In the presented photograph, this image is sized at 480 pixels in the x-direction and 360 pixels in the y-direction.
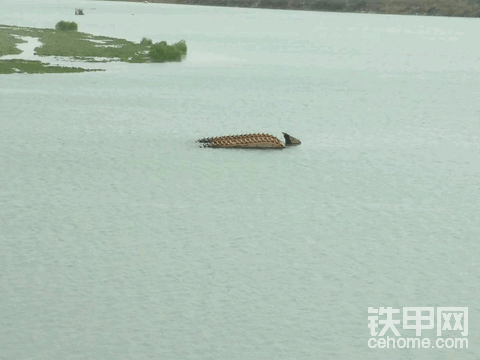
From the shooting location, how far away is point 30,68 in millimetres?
62719

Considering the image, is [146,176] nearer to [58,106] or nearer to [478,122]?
[58,106]

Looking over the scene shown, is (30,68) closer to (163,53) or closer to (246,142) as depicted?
(163,53)

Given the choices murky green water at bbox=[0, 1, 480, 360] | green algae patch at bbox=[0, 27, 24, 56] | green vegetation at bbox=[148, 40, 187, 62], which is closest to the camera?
murky green water at bbox=[0, 1, 480, 360]

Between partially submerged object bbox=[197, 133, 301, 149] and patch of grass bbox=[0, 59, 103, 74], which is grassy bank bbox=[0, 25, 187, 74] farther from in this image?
partially submerged object bbox=[197, 133, 301, 149]

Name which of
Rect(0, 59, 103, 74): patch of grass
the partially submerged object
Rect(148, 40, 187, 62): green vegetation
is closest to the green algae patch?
Rect(0, 59, 103, 74): patch of grass

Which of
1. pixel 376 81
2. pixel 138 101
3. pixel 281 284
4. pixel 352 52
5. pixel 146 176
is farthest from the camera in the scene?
pixel 352 52

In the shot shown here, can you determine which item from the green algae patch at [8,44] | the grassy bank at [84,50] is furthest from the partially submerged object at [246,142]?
the green algae patch at [8,44]

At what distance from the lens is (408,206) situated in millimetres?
27078

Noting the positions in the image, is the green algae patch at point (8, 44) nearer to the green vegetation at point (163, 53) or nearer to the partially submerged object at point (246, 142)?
the green vegetation at point (163, 53)

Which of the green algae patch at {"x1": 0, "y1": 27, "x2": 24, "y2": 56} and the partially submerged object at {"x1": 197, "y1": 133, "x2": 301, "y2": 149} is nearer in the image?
the partially submerged object at {"x1": 197, "y1": 133, "x2": 301, "y2": 149}

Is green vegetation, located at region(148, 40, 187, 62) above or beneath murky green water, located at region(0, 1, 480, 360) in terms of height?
beneath

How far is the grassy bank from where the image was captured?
65125 millimetres

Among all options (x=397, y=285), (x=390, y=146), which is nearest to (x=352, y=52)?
(x=390, y=146)

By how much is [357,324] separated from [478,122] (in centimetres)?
3345
